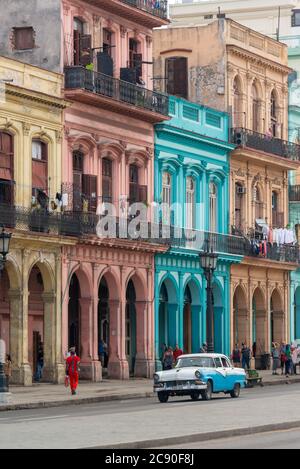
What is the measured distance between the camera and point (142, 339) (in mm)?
56188

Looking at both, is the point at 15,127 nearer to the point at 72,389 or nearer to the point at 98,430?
the point at 72,389

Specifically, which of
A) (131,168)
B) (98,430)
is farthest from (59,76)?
(98,430)

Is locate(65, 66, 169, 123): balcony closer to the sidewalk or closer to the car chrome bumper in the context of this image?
the sidewalk

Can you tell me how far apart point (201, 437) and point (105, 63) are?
28.9 meters

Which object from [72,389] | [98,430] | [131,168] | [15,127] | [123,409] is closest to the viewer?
[98,430]

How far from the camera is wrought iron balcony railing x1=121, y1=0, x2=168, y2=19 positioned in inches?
2196

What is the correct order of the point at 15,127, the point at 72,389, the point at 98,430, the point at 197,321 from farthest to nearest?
the point at 197,321 < the point at 15,127 < the point at 72,389 < the point at 98,430

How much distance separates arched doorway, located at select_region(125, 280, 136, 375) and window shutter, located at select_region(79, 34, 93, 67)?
847 cm

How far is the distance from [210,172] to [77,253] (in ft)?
39.2

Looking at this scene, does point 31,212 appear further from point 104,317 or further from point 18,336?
point 104,317

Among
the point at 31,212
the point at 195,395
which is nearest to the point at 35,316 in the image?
the point at 31,212

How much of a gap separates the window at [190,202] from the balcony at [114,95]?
436 cm

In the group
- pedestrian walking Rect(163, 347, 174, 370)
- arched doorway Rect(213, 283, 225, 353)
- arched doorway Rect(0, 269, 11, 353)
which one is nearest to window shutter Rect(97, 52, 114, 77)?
arched doorway Rect(0, 269, 11, 353)
